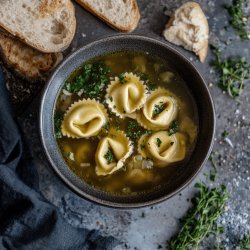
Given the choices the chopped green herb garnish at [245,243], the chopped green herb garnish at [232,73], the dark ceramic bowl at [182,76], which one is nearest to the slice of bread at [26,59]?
the dark ceramic bowl at [182,76]

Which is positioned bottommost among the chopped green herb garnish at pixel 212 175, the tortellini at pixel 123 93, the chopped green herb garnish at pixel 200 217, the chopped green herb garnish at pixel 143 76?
the chopped green herb garnish at pixel 200 217

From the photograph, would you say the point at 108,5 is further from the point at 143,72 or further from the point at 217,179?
the point at 217,179

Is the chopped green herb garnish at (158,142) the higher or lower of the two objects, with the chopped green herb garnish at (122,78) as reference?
lower

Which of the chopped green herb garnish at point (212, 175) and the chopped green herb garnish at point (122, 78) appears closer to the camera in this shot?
the chopped green herb garnish at point (122, 78)

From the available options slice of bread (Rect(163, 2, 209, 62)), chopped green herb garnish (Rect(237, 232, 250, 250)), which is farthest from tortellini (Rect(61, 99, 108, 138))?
chopped green herb garnish (Rect(237, 232, 250, 250))

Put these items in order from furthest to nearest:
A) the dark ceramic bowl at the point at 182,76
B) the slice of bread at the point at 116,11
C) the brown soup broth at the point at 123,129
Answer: the slice of bread at the point at 116,11 < the brown soup broth at the point at 123,129 < the dark ceramic bowl at the point at 182,76

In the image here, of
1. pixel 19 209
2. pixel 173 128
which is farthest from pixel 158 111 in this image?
pixel 19 209

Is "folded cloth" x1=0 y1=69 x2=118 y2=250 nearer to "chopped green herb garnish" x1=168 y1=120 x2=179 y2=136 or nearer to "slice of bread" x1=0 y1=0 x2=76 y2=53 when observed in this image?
"slice of bread" x1=0 y1=0 x2=76 y2=53

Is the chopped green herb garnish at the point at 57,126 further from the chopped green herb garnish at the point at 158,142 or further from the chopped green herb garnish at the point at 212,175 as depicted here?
the chopped green herb garnish at the point at 212,175

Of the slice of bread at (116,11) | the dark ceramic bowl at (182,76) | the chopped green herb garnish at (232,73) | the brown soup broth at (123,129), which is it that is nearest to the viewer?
the dark ceramic bowl at (182,76)
